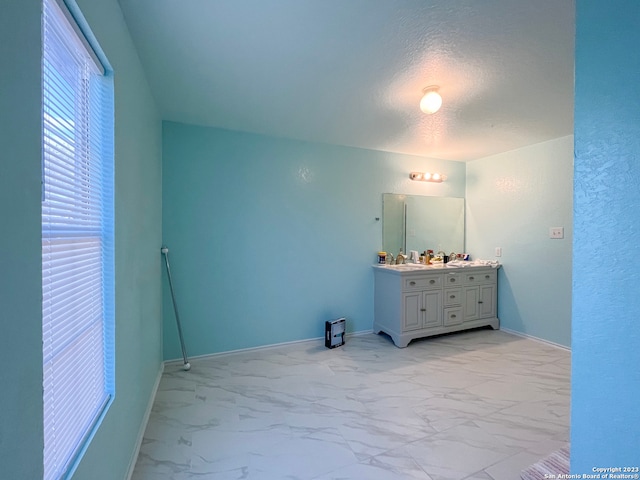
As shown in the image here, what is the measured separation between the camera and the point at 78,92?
98cm

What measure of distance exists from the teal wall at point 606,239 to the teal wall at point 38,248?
4.47 feet

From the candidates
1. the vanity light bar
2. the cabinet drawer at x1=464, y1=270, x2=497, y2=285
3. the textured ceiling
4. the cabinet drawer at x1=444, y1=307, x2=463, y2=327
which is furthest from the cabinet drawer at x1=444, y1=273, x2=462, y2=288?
the textured ceiling

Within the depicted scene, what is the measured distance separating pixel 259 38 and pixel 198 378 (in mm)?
2550

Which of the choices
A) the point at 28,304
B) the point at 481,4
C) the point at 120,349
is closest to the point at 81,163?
the point at 28,304

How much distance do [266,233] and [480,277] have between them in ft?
9.01

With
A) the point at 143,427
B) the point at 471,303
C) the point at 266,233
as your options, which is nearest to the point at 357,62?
the point at 266,233

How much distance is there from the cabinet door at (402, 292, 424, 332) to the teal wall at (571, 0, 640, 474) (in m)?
2.29

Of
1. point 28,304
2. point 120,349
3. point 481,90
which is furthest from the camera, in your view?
point 481,90

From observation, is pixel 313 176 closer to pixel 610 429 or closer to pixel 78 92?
pixel 78 92

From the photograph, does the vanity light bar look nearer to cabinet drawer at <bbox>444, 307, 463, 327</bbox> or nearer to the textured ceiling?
the textured ceiling

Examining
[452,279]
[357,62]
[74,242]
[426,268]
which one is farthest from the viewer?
[452,279]

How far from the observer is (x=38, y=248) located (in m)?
0.65

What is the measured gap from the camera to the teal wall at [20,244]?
1.72 ft

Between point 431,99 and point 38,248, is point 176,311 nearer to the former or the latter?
point 38,248
